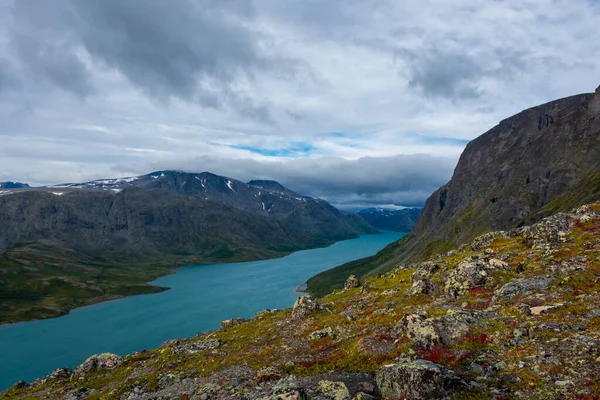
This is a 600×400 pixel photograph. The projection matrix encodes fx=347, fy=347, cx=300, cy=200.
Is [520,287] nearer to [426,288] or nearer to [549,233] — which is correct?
[426,288]

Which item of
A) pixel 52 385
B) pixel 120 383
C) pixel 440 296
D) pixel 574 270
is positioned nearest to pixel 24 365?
pixel 52 385

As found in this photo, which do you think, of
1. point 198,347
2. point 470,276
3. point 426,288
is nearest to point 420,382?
point 470,276

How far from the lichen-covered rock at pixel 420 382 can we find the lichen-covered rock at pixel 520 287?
1381 cm

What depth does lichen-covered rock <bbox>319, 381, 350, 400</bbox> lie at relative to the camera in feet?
63.0

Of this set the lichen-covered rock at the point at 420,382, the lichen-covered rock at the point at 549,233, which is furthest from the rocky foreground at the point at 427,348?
the lichen-covered rock at the point at 549,233

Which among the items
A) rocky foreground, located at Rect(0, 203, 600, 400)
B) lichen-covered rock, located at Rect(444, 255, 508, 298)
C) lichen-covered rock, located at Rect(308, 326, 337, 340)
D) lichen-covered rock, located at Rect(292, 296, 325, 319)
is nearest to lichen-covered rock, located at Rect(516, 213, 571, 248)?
rocky foreground, located at Rect(0, 203, 600, 400)

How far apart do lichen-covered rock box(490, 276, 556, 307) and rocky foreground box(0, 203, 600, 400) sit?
0.12 meters

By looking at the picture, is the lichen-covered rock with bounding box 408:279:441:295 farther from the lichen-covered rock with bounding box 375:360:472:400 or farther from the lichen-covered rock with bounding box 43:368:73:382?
the lichen-covered rock with bounding box 43:368:73:382

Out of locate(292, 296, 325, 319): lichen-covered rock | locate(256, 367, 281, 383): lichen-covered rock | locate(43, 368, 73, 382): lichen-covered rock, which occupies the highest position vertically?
locate(256, 367, 281, 383): lichen-covered rock

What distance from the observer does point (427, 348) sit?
2320cm

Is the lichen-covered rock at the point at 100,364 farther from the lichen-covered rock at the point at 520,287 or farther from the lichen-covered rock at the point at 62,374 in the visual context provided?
the lichen-covered rock at the point at 520,287

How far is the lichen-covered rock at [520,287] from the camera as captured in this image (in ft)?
97.1

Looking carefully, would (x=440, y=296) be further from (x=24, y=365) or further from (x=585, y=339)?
(x=24, y=365)

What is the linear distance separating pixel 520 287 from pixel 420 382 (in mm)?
18184
